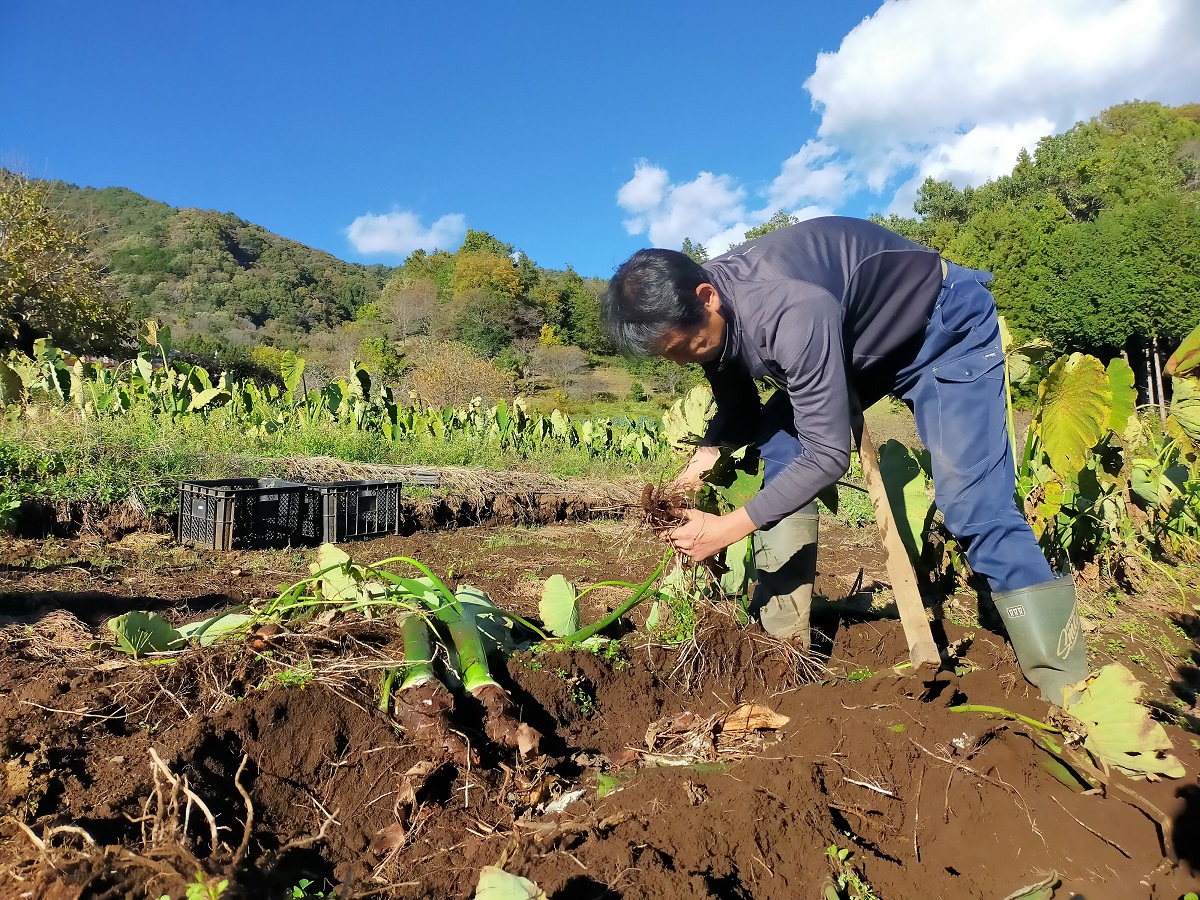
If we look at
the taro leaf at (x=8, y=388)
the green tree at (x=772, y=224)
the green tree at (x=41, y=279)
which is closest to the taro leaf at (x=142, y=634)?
the taro leaf at (x=8, y=388)

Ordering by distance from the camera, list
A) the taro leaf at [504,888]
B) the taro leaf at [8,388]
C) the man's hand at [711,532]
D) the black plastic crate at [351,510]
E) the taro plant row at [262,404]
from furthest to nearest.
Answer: the taro plant row at [262,404] < the taro leaf at [8,388] < the black plastic crate at [351,510] < the man's hand at [711,532] < the taro leaf at [504,888]

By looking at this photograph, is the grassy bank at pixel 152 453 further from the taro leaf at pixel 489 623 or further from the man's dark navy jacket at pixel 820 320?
the man's dark navy jacket at pixel 820 320

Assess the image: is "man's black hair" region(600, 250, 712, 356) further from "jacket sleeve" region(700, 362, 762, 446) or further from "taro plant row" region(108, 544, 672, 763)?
"taro plant row" region(108, 544, 672, 763)

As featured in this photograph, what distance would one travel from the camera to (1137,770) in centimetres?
177

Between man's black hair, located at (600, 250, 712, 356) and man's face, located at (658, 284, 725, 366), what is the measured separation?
0.02 m

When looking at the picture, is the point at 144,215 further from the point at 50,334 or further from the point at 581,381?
the point at 50,334

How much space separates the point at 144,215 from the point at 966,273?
91.3 metres

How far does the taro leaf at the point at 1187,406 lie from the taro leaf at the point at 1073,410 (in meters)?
1.11

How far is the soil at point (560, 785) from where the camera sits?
147 cm

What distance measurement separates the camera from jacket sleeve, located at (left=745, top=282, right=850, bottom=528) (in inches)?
77.4

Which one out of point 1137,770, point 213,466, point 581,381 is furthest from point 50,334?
point 581,381

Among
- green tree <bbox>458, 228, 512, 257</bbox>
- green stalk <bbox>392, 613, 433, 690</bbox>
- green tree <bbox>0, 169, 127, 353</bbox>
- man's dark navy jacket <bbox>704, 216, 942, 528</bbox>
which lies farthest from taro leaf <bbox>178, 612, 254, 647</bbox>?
green tree <bbox>458, 228, 512, 257</bbox>

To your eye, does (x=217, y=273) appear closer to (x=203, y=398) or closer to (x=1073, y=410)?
(x=203, y=398)

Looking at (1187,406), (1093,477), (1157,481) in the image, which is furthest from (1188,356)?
(1093,477)
